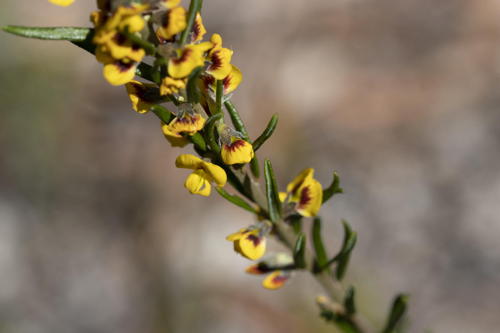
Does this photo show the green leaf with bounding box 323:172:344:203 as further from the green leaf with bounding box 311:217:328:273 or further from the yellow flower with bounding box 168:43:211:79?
the yellow flower with bounding box 168:43:211:79

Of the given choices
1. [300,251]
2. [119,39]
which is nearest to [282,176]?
[300,251]

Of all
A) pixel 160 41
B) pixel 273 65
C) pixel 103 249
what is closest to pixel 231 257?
pixel 103 249

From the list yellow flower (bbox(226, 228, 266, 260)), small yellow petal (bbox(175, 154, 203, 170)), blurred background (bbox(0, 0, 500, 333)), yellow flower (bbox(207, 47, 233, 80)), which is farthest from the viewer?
blurred background (bbox(0, 0, 500, 333))

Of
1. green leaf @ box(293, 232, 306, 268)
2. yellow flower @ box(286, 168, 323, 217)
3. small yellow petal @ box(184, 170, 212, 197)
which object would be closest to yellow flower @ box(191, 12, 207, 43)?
small yellow petal @ box(184, 170, 212, 197)

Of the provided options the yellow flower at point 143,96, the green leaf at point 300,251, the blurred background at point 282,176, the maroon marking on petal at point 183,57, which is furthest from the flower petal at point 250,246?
the blurred background at point 282,176

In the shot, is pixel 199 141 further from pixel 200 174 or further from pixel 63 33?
pixel 63 33

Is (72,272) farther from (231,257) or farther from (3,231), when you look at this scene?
(231,257)
